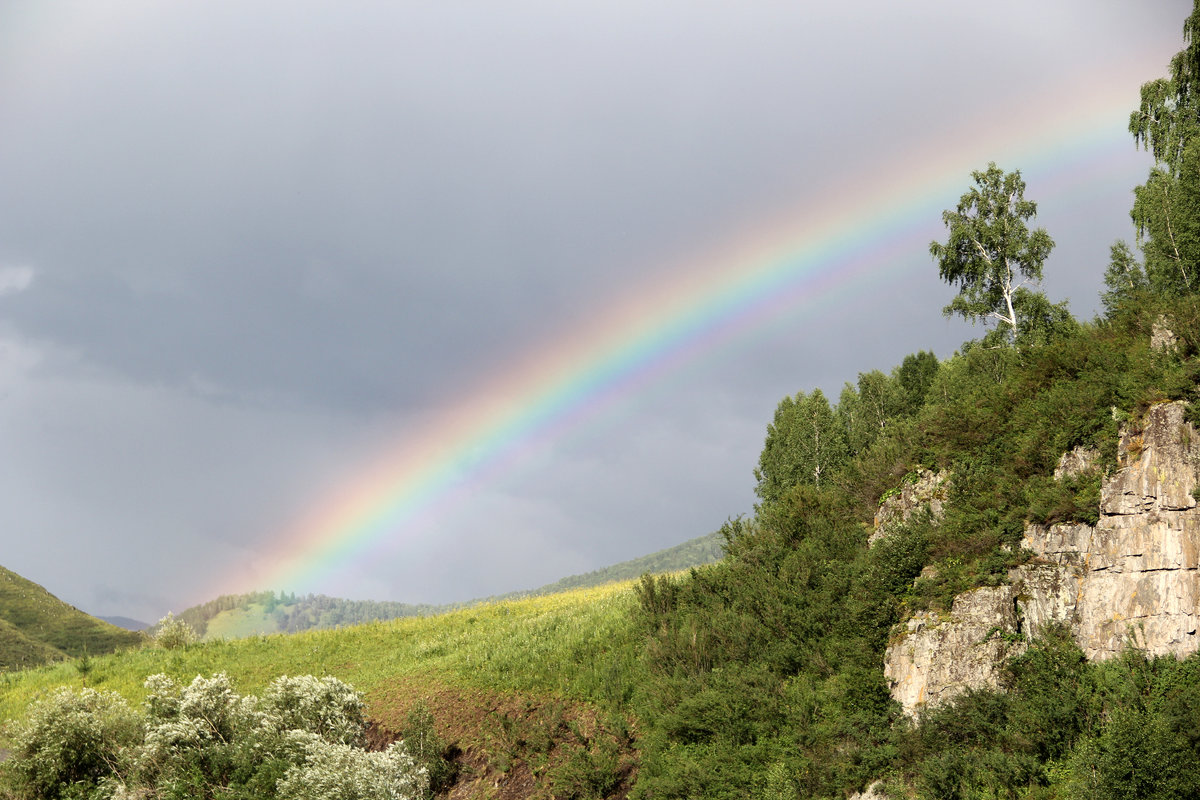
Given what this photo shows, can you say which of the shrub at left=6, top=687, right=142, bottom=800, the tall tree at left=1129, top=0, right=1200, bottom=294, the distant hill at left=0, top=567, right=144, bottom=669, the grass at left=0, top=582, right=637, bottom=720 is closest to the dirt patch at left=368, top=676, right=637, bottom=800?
the grass at left=0, top=582, right=637, bottom=720

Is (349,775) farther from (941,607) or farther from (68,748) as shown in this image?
(941,607)

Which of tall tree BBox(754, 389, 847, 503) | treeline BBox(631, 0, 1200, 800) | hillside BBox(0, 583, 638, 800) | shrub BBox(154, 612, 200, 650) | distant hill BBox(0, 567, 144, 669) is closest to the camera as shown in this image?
treeline BBox(631, 0, 1200, 800)

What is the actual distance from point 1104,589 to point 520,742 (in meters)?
21.3

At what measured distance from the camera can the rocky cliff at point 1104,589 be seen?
1938 centimetres

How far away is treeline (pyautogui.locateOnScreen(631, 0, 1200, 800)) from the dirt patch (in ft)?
5.37

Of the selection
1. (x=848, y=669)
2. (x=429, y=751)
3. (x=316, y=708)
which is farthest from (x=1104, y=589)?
(x=316, y=708)

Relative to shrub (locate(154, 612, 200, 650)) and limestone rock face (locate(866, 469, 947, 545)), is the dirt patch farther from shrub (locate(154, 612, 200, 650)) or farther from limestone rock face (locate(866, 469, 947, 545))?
shrub (locate(154, 612, 200, 650))

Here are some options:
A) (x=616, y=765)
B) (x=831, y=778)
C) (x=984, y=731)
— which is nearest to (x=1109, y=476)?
(x=984, y=731)

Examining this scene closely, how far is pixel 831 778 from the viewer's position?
69.5 feet

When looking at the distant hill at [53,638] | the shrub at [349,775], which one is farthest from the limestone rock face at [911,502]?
the distant hill at [53,638]

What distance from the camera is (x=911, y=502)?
2858 cm

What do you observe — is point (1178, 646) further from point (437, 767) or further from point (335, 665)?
point (335, 665)

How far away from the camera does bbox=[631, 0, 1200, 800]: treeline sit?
18188 millimetres

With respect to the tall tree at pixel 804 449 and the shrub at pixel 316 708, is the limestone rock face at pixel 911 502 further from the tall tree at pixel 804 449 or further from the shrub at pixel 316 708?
the tall tree at pixel 804 449
